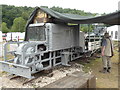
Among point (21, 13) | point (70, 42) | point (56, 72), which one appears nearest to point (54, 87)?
point (56, 72)

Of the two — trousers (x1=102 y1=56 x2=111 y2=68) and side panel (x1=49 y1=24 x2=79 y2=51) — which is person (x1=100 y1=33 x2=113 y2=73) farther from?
side panel (x1=49 y1=24 x2=79 y2=51)

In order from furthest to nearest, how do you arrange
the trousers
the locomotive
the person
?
the trousers
the person
the locomotive

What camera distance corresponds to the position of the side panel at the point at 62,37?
570 centimetres

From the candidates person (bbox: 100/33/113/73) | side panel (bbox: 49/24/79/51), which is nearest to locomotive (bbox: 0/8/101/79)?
side panel (bbox: 49/24/79/51)

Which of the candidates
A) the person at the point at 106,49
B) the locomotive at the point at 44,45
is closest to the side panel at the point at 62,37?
the locomotive at the point at 44,45

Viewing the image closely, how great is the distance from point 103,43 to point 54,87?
3990 millimetres

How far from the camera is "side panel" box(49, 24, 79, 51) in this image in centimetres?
570

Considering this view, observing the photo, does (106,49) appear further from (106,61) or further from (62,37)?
(62,37)

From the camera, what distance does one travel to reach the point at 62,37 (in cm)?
641

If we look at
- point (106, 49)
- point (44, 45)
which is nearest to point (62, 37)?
point (44, 45)

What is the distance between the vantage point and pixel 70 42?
23.2 ft

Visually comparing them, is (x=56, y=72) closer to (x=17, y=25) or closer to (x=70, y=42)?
(x=70, y=42)

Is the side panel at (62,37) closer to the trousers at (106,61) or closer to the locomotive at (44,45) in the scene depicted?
the locomotive at (44,45)

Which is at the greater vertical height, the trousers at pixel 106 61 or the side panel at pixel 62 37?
the side panel at pixel 62 37
